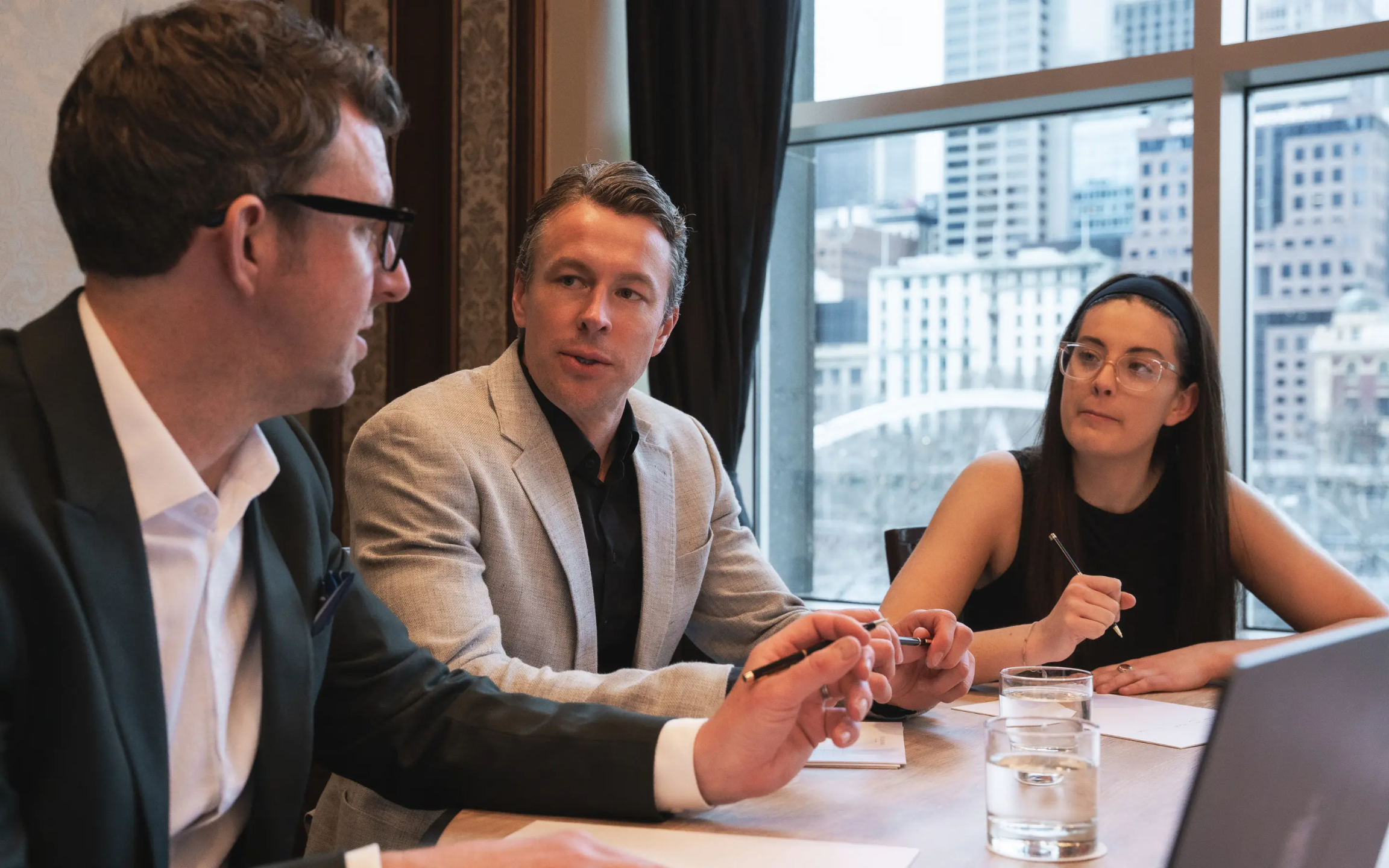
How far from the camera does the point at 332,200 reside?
113 cm

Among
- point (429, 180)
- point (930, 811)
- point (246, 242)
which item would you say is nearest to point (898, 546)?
point (930, 811)

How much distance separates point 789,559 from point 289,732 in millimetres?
2865

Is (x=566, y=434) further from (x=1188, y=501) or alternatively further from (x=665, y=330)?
(x=1188, y=501)

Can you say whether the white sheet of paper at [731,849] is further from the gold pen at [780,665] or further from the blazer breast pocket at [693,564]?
the blazer breast pocket at [693,564]

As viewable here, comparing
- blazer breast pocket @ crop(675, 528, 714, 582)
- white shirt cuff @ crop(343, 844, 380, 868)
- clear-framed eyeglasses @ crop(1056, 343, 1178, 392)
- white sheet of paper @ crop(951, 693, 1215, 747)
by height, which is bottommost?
white sheet of paper @ crop(951, 693, 1215, 747)

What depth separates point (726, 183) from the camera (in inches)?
141

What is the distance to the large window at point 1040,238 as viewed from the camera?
10.2ft

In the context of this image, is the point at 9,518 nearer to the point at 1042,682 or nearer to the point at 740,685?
the point at 740,685

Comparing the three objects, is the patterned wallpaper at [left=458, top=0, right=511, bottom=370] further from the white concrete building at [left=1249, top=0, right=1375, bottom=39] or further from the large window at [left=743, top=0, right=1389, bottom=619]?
the white concrete building at [left=1249, top=0, right=1375, bottom=39]

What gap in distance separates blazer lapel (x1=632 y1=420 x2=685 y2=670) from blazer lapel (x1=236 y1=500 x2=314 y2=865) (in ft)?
2.86

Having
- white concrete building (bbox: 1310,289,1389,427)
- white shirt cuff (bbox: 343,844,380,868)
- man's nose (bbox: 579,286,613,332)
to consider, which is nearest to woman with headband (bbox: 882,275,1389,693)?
man's nose (bbox: 579,286,613,332)

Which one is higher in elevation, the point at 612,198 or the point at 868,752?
the point at 612,198

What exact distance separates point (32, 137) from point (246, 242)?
104 inches

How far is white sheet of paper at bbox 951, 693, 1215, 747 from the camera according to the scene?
5.07ft
